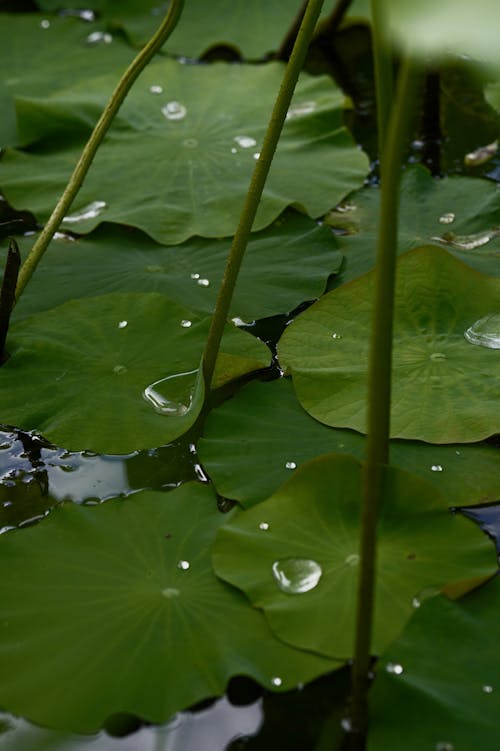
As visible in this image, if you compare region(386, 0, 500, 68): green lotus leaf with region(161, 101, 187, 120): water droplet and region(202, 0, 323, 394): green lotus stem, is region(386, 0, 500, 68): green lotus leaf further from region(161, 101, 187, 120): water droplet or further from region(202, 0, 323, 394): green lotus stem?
region(161, 101, 187, 120): water droplet

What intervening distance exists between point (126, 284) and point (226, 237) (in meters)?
0.19

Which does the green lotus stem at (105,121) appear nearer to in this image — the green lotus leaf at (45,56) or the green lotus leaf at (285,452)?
the green lotus leaf at (285,452)

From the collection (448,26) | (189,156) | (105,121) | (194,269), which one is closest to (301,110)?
(189,156)

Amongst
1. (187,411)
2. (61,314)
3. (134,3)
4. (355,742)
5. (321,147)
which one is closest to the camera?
(355,742)

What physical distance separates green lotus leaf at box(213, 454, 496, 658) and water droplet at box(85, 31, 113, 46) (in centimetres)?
164

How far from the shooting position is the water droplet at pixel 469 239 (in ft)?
4.82

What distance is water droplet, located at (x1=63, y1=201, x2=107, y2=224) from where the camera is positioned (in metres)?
1.56

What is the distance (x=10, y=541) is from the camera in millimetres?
982

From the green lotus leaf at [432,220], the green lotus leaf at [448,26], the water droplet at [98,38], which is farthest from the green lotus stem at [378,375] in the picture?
the water droplet at [98,38]

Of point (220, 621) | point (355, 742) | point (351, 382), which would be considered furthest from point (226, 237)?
point (355, 742)

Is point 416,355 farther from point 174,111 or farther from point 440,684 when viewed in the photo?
point 174,111

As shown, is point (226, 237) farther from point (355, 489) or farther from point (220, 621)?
point (220, 621)

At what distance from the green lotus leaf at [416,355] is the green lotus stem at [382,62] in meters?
0.39

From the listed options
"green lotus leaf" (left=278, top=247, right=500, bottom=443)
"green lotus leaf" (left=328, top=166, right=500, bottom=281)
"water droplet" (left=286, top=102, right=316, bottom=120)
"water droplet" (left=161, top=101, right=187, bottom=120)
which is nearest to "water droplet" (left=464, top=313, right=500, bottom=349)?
"green lotus leaf" (left=278, top=247, right=500, bottom=443)
